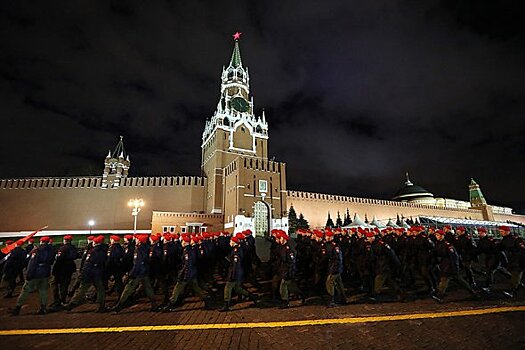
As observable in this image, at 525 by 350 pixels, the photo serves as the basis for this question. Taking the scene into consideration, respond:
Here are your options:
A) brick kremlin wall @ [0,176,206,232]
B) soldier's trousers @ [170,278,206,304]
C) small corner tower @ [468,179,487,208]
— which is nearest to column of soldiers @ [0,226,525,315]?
soldier's trousers @ [170,278,206,304]

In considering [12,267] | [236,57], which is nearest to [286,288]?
[12,267]

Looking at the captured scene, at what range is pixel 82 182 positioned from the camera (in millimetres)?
35375

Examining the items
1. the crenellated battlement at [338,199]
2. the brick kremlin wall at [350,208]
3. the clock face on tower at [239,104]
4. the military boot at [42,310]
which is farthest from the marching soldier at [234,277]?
the clock face on tower at [239,104]

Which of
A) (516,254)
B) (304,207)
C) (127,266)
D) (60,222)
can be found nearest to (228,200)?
(304,207)

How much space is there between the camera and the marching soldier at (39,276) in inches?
258

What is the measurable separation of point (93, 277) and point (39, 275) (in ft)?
4.19

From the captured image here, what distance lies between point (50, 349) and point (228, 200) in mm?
27764

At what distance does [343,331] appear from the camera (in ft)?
17.0

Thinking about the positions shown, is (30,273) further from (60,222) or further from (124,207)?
(60,222)

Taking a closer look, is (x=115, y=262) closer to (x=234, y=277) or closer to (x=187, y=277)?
(x=187, y=277)

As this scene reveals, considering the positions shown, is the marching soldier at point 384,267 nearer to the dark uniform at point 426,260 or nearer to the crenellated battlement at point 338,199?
the dark uniform at point 426,260

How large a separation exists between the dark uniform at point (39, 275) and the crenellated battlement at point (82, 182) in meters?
30.1

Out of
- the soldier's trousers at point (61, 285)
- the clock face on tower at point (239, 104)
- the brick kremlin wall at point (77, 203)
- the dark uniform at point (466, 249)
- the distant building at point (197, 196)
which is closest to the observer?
the soldier's trousers at point (61, 285)

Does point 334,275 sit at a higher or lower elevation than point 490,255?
lower
